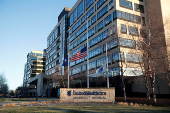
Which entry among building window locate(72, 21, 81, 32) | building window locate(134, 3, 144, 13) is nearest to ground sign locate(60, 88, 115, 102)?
building window locate(134, 3, 144, 13)

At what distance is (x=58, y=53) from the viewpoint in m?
89.7

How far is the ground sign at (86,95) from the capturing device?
26578 millimetres

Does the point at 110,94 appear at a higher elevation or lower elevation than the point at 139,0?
lower

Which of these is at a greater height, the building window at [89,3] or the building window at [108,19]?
the building window at [89,3]

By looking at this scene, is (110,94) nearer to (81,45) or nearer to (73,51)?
(81,45)

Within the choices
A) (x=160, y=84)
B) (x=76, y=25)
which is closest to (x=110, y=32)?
(x=160, y=84)

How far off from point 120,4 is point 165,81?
25.6m

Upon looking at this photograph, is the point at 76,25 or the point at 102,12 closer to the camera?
the point at 102,12

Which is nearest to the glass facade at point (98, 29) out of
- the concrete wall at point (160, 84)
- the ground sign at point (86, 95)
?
the concrete wall at point (160, 84)

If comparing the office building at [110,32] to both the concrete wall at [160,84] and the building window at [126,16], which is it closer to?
the building window at [126,16]

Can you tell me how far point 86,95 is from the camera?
26.7 m

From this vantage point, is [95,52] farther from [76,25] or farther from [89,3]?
[76,25]

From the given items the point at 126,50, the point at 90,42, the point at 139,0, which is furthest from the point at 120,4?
the point at 90,42

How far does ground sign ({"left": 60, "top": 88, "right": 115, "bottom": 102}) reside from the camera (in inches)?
1046
